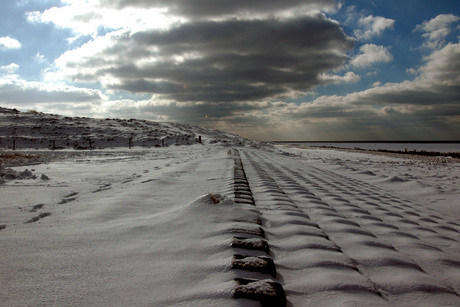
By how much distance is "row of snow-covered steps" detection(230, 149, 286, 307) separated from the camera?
136 cm

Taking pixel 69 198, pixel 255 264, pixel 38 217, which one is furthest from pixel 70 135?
pixel 255 264

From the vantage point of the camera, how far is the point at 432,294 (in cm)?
159

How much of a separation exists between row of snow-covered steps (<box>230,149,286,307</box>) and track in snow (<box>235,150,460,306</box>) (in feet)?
0.25

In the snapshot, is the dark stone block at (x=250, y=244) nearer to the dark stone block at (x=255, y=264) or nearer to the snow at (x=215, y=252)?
the snow at (x=215, y=252)

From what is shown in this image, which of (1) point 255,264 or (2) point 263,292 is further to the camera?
(1) point 255,264

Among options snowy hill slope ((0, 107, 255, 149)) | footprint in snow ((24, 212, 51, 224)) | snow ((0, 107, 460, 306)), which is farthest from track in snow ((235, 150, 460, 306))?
→ snowy hill slope ((0, 107, 255, 149))

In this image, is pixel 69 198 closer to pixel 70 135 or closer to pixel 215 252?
pixel 215 252

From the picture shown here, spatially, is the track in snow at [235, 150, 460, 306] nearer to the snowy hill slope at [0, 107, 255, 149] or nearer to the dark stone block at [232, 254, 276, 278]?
the dark stone block at [232, 254, 276, 278]

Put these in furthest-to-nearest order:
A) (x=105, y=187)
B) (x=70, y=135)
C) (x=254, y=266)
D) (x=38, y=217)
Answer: (x=70, y=135), (x=105, y=187), (x=38, y=217), (x=254, y=266)

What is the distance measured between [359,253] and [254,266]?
35.3 inches

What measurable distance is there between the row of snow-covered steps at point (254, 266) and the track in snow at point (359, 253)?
0.25 ft

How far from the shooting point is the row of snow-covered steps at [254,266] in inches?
53.4

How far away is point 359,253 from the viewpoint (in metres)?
2.09

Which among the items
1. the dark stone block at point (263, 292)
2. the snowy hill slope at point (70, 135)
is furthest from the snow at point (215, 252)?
the snowy hill slope at point (70, 135)
